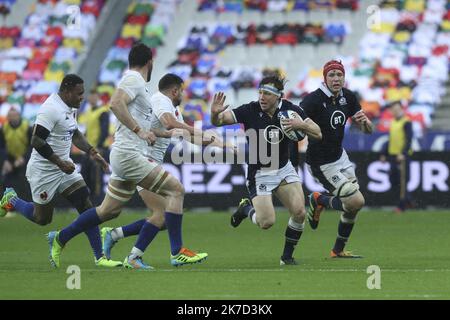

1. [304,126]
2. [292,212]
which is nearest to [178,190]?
[292,212]

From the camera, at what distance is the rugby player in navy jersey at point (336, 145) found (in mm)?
14859

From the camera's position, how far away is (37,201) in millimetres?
14500

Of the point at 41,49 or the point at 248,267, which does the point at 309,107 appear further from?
the point at 41,49

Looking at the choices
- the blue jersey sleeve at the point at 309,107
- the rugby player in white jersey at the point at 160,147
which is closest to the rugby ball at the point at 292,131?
the rugby player in white jersey at the point at 160,147

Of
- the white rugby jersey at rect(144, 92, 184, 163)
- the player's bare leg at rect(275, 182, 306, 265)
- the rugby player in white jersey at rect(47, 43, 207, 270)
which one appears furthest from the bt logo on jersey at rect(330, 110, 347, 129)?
the rugby player in white jersey at rect(47, 43, 207, 270)

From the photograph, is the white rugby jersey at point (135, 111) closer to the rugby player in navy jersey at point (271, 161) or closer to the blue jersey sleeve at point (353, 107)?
the rugby player in navy jersey at point (271, 161)

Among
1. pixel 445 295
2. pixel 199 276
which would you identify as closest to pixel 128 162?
pixel 199 276

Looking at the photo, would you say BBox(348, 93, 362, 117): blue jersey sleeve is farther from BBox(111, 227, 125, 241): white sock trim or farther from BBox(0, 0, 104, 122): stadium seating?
BBox(0, 0, 104, 122): stadium seating

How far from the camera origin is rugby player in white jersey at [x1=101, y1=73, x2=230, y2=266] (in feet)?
43.8

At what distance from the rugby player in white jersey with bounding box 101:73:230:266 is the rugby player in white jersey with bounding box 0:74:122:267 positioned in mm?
412

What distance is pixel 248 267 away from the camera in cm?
1369
